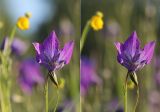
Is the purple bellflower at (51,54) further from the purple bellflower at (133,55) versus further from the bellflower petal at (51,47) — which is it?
the purple bellflower at (133,55)

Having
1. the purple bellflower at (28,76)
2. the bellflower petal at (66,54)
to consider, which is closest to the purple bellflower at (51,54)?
the bellflower petal at (66,54)

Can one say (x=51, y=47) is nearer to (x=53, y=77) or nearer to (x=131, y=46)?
(x=53, y=77)

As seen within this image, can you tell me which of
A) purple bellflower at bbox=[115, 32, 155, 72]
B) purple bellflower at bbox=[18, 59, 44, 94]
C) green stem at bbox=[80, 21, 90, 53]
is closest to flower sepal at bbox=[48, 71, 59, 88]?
purple bellflower at bbox=[115, 32, 155, 72]

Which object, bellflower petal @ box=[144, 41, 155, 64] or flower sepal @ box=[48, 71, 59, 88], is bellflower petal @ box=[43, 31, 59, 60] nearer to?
flower sepal @ box=[48, 71, 59, 88]

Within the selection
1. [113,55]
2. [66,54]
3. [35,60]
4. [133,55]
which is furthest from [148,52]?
[35,60]

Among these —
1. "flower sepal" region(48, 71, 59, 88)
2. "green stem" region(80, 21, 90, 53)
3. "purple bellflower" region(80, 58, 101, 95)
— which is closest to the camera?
"flower sepal" region(48, 71, 59, 88)
